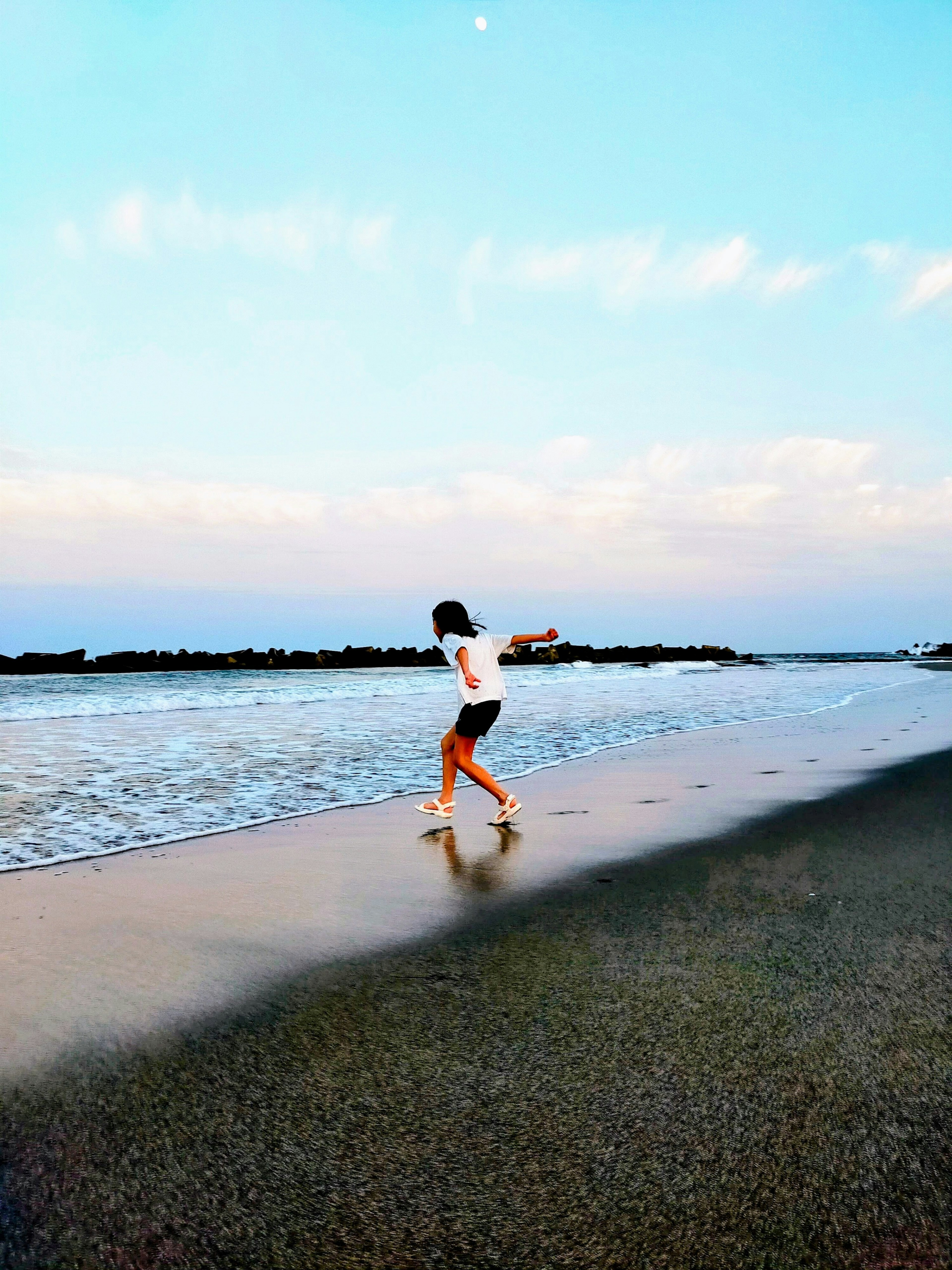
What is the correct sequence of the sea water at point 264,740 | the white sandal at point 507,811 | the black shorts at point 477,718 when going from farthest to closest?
1. the sea water at point 264,740
2. the black shorts at point 477,718
3. the white sandal at point 507,811

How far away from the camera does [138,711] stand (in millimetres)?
23234

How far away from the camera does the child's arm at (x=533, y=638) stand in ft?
24.9

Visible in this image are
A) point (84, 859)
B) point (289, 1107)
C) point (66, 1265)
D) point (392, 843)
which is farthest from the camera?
point (392, 843)

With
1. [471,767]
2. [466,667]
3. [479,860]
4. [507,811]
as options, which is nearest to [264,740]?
[471,767]

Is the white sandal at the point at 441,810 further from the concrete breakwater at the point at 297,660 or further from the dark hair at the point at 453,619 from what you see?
the concrete breakwater at the point at 297,660

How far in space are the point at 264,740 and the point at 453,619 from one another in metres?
7.26

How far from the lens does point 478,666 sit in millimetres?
7887

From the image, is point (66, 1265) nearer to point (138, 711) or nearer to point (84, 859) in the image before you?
point (84, 859)

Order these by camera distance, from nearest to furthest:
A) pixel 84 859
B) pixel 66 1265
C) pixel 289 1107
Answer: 1. pixel 66 1265
2. pixel 289 1107
3. pixel 84 859

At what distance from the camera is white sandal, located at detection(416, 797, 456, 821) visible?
7840 mm

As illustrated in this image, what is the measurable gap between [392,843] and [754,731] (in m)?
9.48

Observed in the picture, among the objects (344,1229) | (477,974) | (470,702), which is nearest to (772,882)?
(477,974)

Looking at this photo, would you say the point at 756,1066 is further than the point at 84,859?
No

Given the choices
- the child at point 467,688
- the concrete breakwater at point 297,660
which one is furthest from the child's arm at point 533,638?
the concrete breakwater at point 297,660
